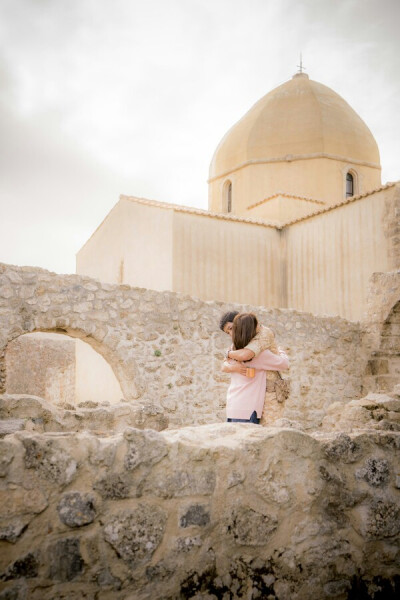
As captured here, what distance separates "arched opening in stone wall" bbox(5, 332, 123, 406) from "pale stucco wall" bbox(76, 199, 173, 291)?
8.73 feet

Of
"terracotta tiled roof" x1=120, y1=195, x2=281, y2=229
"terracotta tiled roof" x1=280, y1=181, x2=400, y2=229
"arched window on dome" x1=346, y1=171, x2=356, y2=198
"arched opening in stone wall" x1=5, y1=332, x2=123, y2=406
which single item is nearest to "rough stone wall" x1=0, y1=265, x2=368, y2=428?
"terracotta tiled roof" x1=280, y1=181, x2=400, y2=229

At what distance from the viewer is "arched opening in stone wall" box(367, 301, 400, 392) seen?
10.3 metres

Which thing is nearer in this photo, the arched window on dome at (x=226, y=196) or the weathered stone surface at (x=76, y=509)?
the weathered stone surface at (x=76, y=509)

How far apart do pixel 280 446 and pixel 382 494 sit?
1.88 ft

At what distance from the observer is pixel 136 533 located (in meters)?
2.05

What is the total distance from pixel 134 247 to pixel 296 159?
6.93m

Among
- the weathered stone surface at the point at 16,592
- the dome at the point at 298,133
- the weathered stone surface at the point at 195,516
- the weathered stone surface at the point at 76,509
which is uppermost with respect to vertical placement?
the dome at the point at 298,133

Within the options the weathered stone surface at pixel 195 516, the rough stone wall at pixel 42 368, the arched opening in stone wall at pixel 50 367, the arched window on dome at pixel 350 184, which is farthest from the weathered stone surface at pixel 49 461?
the arched window on dome at pixel 350 184

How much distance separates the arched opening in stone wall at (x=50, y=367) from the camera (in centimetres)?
1508

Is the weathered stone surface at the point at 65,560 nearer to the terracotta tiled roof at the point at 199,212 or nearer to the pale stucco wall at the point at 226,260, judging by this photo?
the pale stucco wall at the point at 226,260

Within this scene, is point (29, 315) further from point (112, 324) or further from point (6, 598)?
point (6, 598)

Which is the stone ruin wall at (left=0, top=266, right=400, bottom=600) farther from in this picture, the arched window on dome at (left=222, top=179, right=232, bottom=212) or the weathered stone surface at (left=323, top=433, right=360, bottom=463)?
the arched window on dome at (left=222, top=179, right=232, bottom=212)

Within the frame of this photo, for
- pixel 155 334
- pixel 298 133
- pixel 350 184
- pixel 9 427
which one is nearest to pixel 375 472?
pixel 9 427

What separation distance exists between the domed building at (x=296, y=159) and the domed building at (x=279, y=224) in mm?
38
